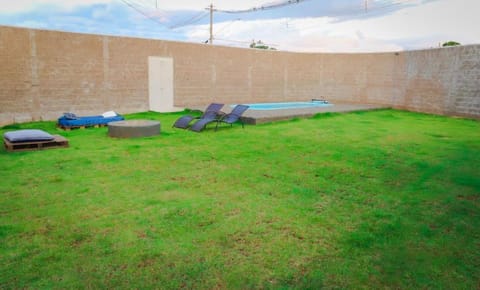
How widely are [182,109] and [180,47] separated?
250 centimetres

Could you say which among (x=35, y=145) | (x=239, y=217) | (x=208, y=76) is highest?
(x=208, y=76)

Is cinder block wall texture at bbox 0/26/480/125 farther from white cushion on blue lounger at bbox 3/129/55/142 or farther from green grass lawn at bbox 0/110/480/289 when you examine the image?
green grass lawn at bbox 0/110/480/289

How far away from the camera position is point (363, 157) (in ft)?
22.0

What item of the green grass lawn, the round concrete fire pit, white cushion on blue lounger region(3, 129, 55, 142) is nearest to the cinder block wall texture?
the round concrete fire pit

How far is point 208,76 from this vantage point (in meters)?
15.4

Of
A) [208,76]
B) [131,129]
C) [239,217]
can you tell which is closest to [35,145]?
[131,129]

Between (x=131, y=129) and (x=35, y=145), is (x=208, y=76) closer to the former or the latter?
(x=131, y=129)

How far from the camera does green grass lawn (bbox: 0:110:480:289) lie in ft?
8.94

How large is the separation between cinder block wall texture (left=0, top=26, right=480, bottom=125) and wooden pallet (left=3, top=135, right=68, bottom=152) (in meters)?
4.43

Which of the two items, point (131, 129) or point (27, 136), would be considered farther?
point (131, 129)

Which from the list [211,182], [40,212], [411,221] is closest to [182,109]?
[211,182]

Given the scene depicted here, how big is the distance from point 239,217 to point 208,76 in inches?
483

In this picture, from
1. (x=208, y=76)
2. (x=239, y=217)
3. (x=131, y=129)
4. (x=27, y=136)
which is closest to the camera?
(x=239, y=217)

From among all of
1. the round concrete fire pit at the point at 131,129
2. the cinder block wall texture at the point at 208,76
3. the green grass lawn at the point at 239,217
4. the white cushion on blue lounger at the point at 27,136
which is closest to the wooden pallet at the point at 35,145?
the white cushion on blue lounger at the point at 27,136
